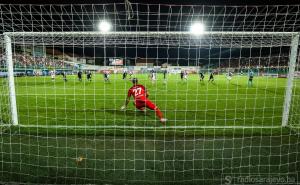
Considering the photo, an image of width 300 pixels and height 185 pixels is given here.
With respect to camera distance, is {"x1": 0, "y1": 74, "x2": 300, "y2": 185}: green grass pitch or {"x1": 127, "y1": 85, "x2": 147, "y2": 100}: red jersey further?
{"x1": 127, "y1": 85, "x2": 147, "y2": 100}: red jersey

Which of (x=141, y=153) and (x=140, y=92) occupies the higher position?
(x=140, y=92)

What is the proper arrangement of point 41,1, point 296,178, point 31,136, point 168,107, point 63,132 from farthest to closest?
point 41,1 → point 168,107 → point 63,132 → point 31,136 → point 296,178

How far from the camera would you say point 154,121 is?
8023 millimetres

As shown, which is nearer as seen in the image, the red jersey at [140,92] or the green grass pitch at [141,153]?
the green grass pitch at [141,153]

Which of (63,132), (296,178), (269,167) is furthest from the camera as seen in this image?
(63,132)

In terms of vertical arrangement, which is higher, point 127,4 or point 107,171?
point 127,4

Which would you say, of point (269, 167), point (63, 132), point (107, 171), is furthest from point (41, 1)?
point (269, 167)

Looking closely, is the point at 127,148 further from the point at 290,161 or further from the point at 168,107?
Result: the point at 168,107

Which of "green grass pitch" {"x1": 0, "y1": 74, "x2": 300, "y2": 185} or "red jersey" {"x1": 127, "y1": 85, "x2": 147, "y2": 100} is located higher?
"red jersey" {"x1": 127, "y1": 85, "x2": 147, "y2": 100}

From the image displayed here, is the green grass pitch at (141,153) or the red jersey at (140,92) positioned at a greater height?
the red jersey at (140,92)

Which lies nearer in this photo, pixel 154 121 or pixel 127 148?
pixel 127 148

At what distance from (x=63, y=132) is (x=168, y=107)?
5.49 meters

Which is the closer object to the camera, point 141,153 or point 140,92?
point 141,153

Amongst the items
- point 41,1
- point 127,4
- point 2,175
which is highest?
point 41,1
